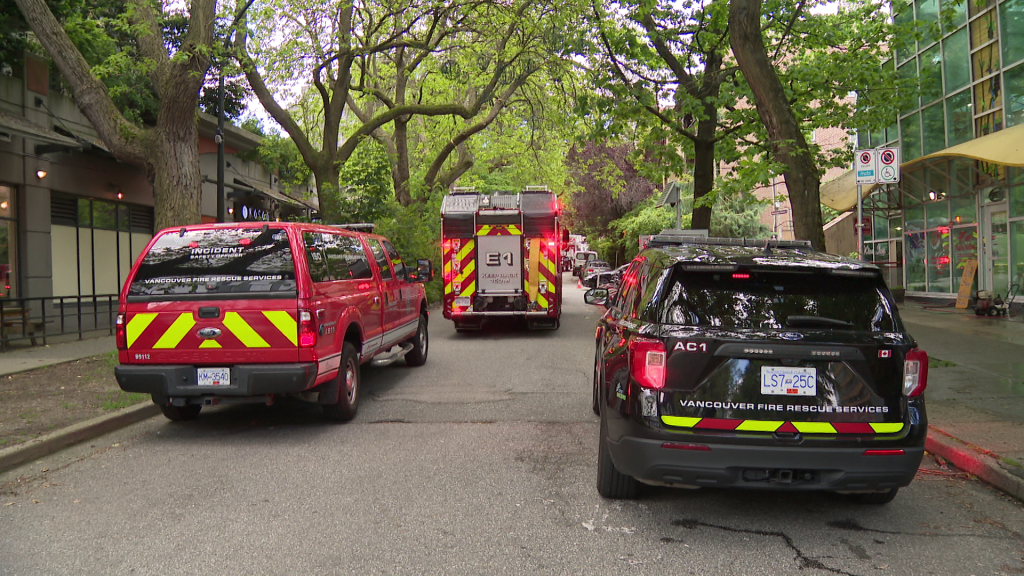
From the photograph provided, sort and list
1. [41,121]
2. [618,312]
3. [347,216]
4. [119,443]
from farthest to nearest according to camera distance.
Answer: [347,216] < [41,121] < [119,443] < [618,312]

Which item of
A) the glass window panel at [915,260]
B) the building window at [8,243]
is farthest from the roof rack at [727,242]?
the glass window panel at [915,260]

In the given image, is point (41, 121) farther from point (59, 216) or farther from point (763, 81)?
point (763, 81)

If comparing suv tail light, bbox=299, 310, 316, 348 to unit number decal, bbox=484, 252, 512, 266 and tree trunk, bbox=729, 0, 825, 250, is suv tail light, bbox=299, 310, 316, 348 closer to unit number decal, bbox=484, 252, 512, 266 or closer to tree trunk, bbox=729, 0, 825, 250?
tree trunk, bbox=729, 0, 825, 250

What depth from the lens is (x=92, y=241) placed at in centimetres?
1733

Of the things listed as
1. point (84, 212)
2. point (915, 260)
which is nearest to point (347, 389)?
point (84, 212)

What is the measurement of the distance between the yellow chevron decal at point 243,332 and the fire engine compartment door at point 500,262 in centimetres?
897

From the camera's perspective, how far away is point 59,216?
53.1ft

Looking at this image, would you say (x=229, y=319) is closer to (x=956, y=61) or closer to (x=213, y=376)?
(x=213, y=376)

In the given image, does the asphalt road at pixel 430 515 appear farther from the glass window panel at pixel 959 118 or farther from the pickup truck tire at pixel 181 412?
the glass window panel at pixel 959 118

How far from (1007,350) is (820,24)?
8.18 m

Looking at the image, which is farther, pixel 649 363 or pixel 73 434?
pixel 73 434

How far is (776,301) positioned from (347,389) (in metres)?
4.54

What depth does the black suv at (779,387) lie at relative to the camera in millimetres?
4195

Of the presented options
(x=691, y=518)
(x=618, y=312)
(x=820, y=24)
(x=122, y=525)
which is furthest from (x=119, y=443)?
(x=820, y=24)
